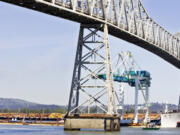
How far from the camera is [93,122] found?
252ft

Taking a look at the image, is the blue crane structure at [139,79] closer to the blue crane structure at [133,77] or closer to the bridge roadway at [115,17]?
the blue crane structure at [133,77]

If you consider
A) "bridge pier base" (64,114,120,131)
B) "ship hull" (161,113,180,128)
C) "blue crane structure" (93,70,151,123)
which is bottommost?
"bridge pier base" (64,114,120,131)

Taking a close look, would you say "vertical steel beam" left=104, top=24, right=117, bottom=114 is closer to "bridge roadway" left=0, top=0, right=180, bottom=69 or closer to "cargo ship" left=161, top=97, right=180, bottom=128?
"bridge roadway" left=0, top=0, right=180, bottom=69

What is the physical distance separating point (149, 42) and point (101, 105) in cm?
2571

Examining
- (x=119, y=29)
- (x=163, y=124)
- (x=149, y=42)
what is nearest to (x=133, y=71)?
(x=163, y=124)

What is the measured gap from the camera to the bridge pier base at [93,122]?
76375 mm

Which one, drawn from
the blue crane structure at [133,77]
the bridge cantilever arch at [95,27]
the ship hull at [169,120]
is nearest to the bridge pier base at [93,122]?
the bridge cantilever arch at [95,27]

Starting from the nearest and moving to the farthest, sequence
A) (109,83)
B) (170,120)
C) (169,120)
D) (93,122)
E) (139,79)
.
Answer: (93,122) < (109,83) < (170,120) < (169,120) < (139,79)

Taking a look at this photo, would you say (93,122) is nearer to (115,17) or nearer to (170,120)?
(115,17)

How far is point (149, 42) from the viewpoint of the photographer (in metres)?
99.9

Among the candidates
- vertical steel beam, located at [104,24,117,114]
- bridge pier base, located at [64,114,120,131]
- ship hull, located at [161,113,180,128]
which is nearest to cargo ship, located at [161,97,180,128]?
ship hull, located at [161,113,180,128]

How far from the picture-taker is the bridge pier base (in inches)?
3007

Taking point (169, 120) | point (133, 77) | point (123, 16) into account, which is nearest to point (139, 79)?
point (133, 77)

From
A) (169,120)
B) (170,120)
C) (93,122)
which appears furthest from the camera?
(169,120)
